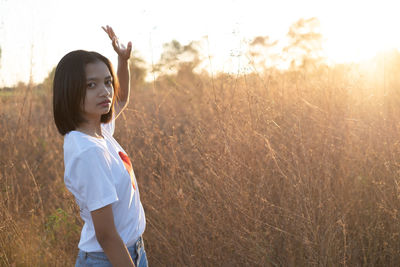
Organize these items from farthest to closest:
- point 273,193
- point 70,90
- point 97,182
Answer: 1. point 273,193
2. point 70,90
3. point 97,182

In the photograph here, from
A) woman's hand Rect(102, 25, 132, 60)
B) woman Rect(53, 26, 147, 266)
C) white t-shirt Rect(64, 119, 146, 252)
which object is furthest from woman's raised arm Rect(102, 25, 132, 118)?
white t-shirt Rect(64, 119, 146, 252)

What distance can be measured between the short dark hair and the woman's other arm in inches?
13.3

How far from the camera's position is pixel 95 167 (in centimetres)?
112

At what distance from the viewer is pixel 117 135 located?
4.04 metres

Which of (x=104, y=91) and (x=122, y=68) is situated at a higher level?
(x=122, y=68)

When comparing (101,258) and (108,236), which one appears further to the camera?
(101,258)

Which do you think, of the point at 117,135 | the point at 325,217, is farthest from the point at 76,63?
the point at 117,135

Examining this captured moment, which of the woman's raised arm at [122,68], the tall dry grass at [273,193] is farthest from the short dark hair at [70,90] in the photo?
the tall dry grass at [273,193]

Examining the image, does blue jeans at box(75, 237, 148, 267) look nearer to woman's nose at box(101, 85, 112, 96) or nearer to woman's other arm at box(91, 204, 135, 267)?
woman's other arm at box(91, 204, 135, 267)

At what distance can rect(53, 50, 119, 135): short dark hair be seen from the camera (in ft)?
4.19

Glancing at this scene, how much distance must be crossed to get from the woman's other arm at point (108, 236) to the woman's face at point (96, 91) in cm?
36

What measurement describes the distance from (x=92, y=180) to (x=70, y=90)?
344mm

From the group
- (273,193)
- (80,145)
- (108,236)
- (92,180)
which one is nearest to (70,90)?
(80,145)

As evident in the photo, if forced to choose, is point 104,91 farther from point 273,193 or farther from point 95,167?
point 273,193
